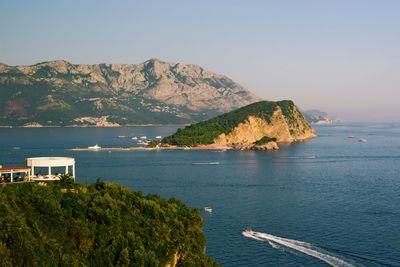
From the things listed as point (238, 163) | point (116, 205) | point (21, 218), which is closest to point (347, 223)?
point (116, 205)

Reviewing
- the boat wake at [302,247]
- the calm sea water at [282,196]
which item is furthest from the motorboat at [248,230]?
the calm sea water at [282,196]

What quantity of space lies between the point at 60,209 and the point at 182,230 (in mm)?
14747

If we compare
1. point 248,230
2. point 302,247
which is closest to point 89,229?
point 302,247

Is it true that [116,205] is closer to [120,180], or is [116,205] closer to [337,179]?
[120,180]

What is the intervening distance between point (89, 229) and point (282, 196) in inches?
2498

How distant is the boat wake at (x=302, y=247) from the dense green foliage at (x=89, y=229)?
48.1 ft

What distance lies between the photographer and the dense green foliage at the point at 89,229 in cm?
4459

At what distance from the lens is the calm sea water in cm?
6938

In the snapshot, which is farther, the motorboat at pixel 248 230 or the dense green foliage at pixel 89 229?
the motorboat at pixel 248 230

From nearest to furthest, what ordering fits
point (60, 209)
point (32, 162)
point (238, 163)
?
point (60, 209) < point (32, 162) < point (238, 163)

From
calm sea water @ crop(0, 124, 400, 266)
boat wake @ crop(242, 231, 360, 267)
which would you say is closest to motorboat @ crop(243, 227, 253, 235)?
boat wake @ crop(242, 231, 360, 267)

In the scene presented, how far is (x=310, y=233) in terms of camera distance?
77438mm

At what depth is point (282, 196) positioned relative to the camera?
10881 cm

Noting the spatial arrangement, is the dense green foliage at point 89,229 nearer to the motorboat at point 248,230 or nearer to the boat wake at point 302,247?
the boat wake at point 302,247
